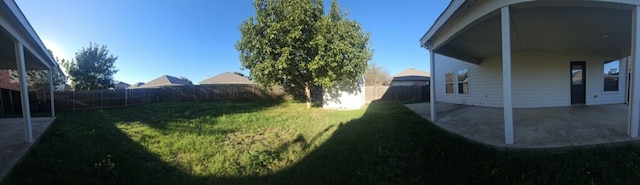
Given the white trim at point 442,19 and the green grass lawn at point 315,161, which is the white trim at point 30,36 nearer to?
the green grass lawn at point 315,161

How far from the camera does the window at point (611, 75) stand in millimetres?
8047

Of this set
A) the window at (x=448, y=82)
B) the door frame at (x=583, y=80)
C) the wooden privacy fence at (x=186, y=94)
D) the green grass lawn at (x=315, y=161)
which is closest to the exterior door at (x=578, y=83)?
the door frame at (x=583, y=80)

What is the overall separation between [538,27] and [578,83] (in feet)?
15.0

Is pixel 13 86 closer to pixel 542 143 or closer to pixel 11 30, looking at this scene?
pixel 11 30

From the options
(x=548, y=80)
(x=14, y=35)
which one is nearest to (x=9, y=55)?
(x=14, y=35)

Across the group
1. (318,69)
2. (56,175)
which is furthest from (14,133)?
(318,69)

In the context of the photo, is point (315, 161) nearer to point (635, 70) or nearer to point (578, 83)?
point (635, 70)

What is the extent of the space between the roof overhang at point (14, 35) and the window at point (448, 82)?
42.9 ft

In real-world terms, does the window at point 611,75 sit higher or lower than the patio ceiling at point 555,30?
lower

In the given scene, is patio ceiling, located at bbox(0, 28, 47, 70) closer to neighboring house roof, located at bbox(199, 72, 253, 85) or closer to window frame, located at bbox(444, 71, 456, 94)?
window frame, located at bbox(444, 71, 456, 94)

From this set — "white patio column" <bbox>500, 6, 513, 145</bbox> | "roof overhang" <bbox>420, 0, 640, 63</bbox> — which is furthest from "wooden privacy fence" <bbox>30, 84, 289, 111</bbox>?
"white patio column" <bbox>500, 6, 513, 145</bbox>

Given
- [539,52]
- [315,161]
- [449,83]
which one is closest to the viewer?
[315,161]

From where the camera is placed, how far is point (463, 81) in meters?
10.3

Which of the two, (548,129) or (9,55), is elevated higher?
(9,55)
